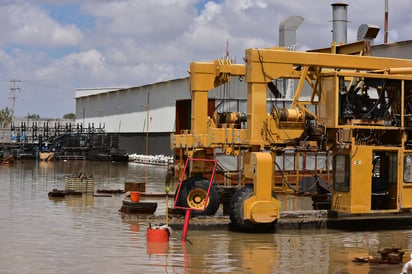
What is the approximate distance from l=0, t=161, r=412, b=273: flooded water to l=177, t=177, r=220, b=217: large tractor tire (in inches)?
53.7

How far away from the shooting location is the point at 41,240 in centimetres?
1479

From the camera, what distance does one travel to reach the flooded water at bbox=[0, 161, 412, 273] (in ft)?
39.7

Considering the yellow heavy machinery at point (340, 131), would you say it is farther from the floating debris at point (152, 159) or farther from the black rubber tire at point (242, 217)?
the floating debris at point (152, 159)

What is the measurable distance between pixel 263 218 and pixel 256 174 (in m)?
0.92

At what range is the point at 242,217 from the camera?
15938mm

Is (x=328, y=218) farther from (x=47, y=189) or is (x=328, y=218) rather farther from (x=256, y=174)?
(x=47, y=189)

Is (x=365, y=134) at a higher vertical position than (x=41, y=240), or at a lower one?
higher

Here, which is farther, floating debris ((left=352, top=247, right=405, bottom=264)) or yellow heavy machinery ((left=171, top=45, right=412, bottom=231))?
yellow heavy machinery ((left=171, top=45, right=412, bottom=231))

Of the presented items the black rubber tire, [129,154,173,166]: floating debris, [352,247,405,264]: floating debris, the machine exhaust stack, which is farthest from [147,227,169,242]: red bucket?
[129,154,173,166]: floating debris

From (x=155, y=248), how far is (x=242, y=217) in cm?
272

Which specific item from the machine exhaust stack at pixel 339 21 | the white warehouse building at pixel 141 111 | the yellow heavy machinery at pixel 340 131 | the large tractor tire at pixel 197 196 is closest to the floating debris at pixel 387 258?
the yellow heavy machinery at pixel 340 131

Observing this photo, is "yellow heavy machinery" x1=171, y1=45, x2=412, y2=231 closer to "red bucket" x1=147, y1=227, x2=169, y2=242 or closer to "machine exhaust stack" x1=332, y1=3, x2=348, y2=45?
"red bucket" x1=147, y1=227, x2=169, y2=242

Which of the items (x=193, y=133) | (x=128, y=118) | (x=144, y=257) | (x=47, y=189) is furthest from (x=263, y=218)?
(x=128, y=118)

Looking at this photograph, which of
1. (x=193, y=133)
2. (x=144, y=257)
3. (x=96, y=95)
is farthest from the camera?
(x=96, y=95)
